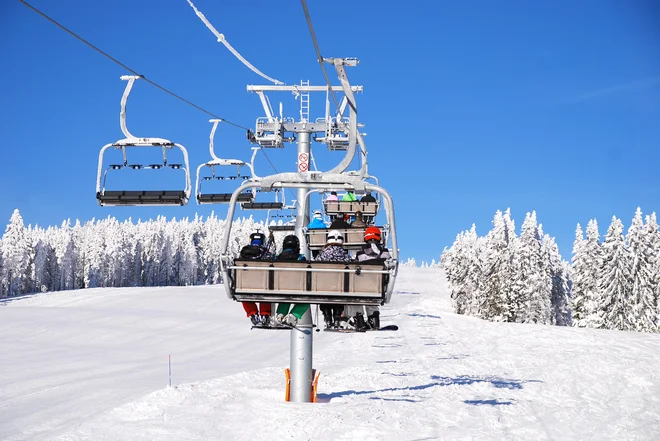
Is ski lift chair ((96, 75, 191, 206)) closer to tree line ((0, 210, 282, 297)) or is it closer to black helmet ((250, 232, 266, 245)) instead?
black helmet ((250, 232, 266, 245))

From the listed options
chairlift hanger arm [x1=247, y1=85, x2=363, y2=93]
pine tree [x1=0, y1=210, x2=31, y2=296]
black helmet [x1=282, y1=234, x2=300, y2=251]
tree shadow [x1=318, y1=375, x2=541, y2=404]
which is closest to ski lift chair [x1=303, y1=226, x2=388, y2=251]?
black helmet [x1=282, y1=234, x2=300, y2=251]

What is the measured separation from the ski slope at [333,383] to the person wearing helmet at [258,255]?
2.38m

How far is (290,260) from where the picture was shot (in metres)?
10.4

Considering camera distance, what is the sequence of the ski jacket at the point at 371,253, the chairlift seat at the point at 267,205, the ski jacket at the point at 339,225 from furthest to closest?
the chairlift seat at the point at 267,205, the ski jacket at the point at 339,225, the ski jacket at the point at 371,253

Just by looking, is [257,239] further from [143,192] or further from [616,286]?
[616,286]

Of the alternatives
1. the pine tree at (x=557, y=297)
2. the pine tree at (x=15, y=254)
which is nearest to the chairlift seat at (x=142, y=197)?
the pine tree at (x=557, y=297)

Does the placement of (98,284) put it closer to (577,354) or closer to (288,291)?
(577,354)

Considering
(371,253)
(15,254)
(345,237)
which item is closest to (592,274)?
(345,237)

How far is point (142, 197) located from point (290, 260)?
6055 millimetres

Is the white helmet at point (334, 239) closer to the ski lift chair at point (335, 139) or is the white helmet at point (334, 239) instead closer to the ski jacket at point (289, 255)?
the ski jacket at point (289, 255)

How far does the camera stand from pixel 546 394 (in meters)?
20.3

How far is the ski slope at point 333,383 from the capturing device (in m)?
14.6

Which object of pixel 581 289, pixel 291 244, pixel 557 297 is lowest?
pixel 557 297

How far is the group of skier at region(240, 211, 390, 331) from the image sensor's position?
10.8 meters
